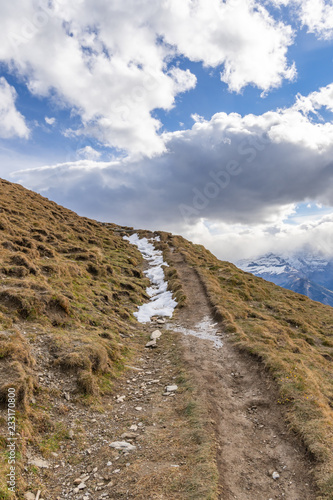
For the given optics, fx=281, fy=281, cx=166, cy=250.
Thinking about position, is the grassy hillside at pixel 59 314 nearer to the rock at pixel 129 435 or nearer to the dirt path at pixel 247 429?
the rock at pixel 129 435

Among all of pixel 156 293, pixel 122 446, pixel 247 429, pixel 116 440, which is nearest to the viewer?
pixel 122 446

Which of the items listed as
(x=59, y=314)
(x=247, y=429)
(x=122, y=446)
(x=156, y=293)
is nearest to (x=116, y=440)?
(x=122, y=446)

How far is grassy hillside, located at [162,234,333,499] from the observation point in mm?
9781

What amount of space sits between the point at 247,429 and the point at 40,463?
7.37 m

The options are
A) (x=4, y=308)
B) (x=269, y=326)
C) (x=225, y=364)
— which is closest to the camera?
(x=4, y=308)

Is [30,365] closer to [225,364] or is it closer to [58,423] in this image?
[58,423]

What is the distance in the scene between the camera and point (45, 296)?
16.5 metres

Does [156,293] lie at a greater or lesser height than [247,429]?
greater

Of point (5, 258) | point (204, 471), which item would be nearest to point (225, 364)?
point (204, 471)

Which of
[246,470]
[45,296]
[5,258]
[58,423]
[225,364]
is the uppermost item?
[5,258]

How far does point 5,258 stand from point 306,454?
2026cm

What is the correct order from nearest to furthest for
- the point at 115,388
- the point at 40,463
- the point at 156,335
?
the point at 40,463, the point at 115,388, the point at 156,335

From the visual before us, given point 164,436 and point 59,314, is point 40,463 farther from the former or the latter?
point 59,314

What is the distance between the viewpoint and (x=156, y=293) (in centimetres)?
3170
